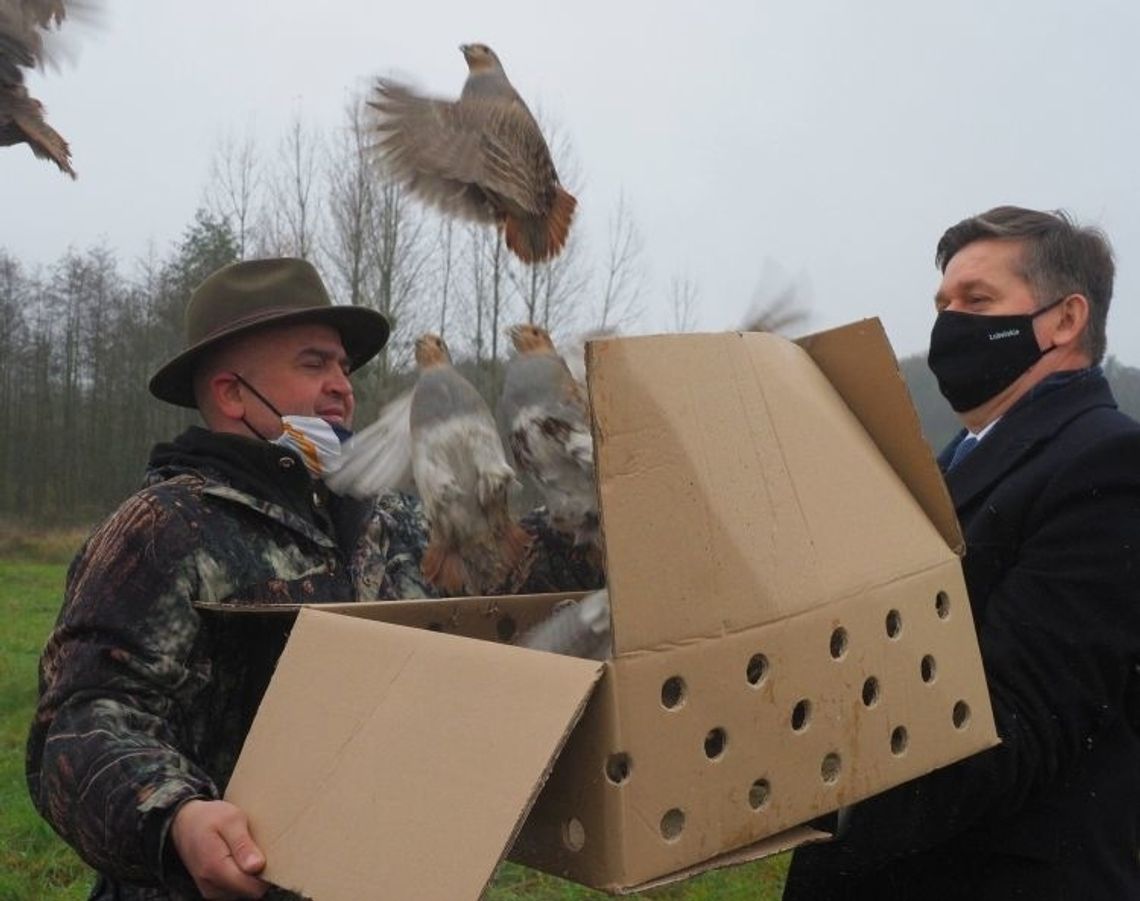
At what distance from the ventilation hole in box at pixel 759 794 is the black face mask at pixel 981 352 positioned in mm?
1292

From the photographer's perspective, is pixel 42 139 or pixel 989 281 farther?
pixel 42 139

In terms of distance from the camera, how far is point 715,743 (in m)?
1.49

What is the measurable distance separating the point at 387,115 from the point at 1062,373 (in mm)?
1636

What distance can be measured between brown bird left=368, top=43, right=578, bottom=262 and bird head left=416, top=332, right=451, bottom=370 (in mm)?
293

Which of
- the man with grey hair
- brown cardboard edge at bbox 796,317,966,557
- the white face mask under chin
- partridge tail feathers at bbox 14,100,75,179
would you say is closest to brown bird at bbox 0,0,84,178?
partridge tail feathers at bbox 14,100,75,179

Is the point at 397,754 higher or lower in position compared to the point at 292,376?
lower

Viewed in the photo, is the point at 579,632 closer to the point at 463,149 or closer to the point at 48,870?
the point at 463,149

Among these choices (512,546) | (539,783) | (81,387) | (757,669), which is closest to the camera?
(539,783)

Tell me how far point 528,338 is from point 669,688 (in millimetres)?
1091

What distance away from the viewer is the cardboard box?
1.38 meters

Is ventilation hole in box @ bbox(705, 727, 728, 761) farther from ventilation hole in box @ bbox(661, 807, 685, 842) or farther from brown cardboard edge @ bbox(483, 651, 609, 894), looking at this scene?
brown cardboard edge @ bbox(483, 651, 609, 894)

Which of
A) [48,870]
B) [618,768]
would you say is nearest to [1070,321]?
[618,768]

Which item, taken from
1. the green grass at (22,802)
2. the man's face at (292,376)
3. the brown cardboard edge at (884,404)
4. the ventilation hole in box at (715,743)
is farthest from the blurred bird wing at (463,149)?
the green grass at (22,802)

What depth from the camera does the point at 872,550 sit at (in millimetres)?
1738
